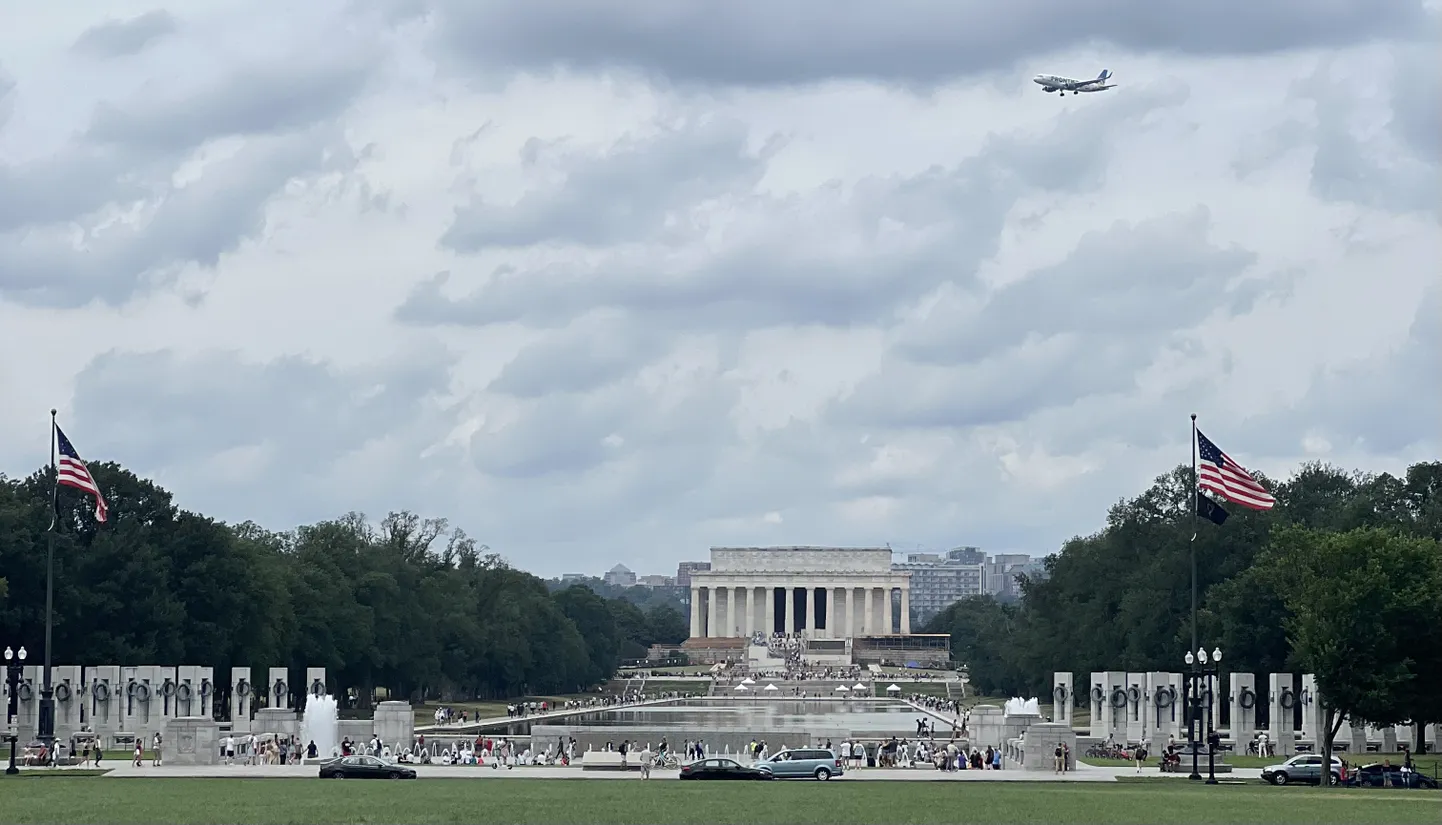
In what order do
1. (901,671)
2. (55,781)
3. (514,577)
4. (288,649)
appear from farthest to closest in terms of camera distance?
(901,671) < (514,577) < (288,649) < (55,781)

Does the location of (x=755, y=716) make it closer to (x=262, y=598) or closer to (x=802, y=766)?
(x=262, y=598)

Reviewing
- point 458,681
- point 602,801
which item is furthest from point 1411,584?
point 458,681

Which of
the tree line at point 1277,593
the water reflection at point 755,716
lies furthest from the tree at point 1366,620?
the water reflection at point 755,716

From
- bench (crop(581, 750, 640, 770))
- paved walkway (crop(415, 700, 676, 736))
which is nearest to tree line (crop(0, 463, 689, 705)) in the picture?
paved walkway (crop(415, 700, 676, 736))

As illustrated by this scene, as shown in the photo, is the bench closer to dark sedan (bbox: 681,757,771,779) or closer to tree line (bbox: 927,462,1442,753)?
dark sedan (bbox: 681,757,771,779)

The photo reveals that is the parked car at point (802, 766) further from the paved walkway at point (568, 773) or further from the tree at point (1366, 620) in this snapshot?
the tree at point (1366, 620)

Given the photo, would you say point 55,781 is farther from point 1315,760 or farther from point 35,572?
point 35,572
